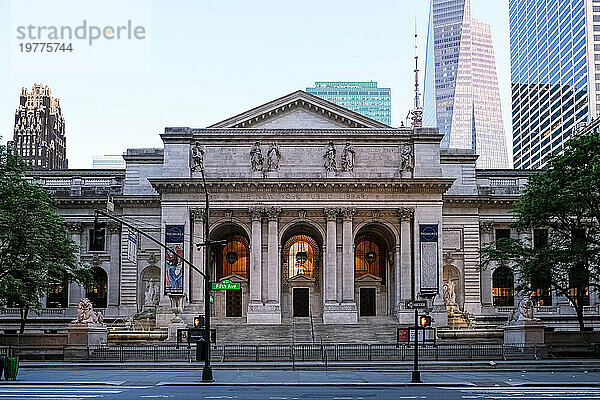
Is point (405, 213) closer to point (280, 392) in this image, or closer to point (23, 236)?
point (23, 236)

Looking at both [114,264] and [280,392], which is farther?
[114,264]

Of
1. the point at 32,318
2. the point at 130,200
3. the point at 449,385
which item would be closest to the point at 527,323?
the point at 449,385

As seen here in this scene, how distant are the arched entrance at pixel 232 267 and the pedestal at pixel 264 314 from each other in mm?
5497

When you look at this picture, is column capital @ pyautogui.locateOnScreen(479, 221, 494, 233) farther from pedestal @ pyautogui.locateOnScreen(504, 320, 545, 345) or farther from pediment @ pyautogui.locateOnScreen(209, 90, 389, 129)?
pedestal @ pyautogui.locateOnScreen(504, 320, 545, 345)

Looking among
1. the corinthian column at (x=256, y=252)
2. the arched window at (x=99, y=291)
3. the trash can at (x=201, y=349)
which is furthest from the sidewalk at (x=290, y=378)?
the arched window at (x=99, y=291)

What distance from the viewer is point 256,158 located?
7288 centimetres

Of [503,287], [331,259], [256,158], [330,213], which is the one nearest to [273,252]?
[331,259]

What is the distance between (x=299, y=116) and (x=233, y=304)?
18184 millimetres

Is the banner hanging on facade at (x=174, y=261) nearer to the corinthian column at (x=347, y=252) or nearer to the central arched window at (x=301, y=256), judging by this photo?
the central arched window at (x=301, y=256)

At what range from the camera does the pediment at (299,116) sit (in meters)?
74.9

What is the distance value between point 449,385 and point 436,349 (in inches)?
600

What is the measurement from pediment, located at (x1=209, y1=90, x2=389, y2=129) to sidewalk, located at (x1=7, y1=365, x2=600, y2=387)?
33942mm

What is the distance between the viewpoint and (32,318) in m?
80.5

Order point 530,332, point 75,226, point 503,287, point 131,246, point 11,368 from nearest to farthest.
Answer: point 11,368 → point 131,246 → point 530,332 → point 503,287 → point 75,226
